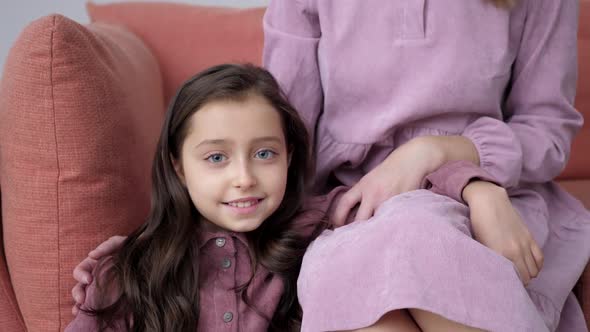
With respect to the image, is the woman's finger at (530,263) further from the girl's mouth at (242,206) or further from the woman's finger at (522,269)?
the girl's mouth at (242,206)

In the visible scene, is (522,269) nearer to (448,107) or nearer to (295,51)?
(448,107)

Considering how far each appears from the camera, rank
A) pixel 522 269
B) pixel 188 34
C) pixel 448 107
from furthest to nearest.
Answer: pixel 188 34
pixel 448 107
pixel 522 269

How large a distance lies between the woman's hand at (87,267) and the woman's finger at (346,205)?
1.04 feet

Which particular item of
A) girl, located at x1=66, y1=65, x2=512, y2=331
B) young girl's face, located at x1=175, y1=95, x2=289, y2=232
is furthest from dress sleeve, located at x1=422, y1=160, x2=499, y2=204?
young girl's face, located at x1=175, y1=95, x2=289, y2=232

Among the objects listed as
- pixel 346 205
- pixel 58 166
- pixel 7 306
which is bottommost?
pixel 7 306

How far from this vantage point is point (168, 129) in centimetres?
105

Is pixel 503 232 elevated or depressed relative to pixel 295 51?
depressed

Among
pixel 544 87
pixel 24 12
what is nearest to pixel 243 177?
pixel 544 87

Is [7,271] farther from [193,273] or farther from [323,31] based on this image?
[323,31]

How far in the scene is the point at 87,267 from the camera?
1003mm

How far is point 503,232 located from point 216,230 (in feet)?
1.37

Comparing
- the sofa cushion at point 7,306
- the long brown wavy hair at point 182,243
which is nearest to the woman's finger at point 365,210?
the long brown wavy hair at point 182,243

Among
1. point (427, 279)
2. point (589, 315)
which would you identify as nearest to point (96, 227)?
point (427, 279)

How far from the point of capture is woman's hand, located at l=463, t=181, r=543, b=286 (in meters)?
0.86
